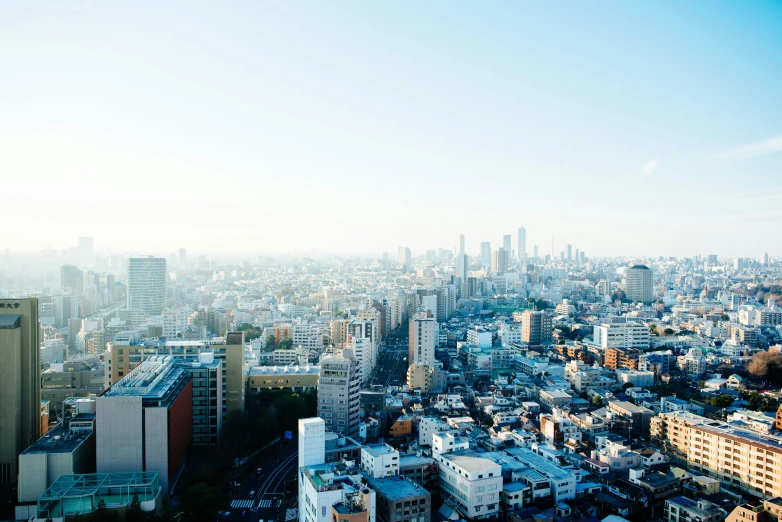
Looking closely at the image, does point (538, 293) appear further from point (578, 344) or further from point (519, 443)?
point (519, 443)

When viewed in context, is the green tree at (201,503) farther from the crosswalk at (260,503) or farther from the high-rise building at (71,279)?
the high-rise building at (71,279)

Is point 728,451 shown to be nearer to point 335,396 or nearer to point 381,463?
point 381,463

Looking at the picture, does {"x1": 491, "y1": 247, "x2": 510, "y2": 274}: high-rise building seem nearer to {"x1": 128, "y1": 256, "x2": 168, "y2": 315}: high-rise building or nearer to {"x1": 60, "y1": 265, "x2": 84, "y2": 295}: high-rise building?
{"x1": 128, "y1": 256, "x2": 168, "y2": 315}: high-rise building

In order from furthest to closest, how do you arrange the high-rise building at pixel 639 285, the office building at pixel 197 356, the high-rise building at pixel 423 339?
the high-rise building at pixel 639 285 → the high-rise building at pixel 423 339 → the office building at pixel 197 356

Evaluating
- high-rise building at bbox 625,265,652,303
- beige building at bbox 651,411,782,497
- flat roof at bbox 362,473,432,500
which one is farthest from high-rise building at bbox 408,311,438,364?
high-rise building at bbox 625,265,652,303

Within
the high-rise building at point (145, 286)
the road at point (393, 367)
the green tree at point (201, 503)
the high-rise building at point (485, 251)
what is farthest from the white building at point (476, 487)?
the high-rise building at point (485, 251)
